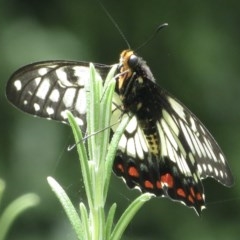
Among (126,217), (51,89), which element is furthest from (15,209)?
(51,89)

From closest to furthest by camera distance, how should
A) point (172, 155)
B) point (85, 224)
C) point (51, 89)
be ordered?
point (85, 224)
point (51, 89)
point (172, 155)

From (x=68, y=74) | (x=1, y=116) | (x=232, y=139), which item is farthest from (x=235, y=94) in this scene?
(x=68, y=74)

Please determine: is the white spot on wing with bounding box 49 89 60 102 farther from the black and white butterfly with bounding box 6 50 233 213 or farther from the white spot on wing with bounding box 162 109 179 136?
the white spot on wing with bounding box 162 109 179 136

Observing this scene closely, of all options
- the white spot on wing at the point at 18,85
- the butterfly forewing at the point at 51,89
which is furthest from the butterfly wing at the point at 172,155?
the white spot on wing at the point at 18,85

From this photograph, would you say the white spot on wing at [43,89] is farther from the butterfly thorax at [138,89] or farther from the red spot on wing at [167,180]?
the red spot on wing at [167,180]

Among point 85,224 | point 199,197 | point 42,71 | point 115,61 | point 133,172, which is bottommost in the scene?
point 85,224

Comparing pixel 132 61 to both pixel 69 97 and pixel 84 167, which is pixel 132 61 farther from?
pixel 84 167
